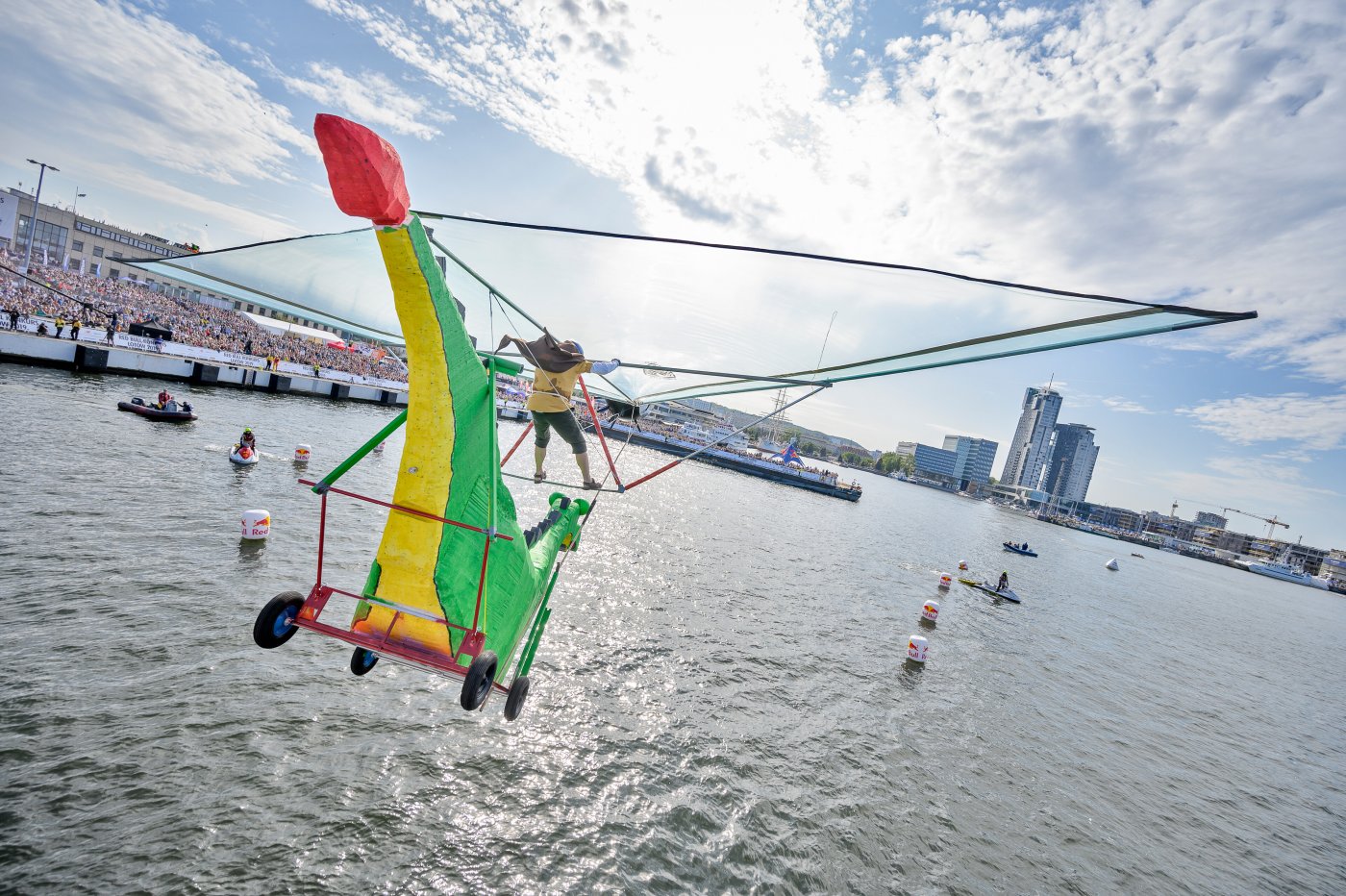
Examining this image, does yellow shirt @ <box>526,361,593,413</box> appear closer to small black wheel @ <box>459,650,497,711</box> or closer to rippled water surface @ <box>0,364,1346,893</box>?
small black wheel @ <box>459,650,497,711</box>

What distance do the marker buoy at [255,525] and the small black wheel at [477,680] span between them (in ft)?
50.6

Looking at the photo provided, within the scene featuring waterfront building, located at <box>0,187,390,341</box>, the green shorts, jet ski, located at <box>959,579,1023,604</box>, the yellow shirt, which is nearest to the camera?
the yellow shirt

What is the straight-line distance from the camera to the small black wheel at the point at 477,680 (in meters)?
4.72

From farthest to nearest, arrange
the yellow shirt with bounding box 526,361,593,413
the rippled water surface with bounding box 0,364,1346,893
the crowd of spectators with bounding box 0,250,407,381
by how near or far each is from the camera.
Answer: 1. the crowd of spectators with bounding box 0,250,407,381
2. the rippled water surface with bounding box 0,364,1346,893
3. the yellow shirt with bounding box 526,361,593,413

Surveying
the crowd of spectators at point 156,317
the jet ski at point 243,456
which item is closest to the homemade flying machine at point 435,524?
the jet ski at point 243,456

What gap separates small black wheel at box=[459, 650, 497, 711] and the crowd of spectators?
5010 cm

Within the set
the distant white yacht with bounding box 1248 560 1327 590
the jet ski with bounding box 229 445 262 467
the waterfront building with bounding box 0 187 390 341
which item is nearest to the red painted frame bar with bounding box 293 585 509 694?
the jet ski with bounding box 229 445 262 467

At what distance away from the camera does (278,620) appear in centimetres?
512

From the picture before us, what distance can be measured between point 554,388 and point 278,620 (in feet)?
11.9

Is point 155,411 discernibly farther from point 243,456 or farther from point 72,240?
point 72,240

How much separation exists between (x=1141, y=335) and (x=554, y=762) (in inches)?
424

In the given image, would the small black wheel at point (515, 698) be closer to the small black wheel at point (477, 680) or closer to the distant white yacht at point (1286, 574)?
the small black wheel at point (477, 680)

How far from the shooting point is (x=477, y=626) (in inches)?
224

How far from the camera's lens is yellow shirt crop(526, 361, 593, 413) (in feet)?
22.8
